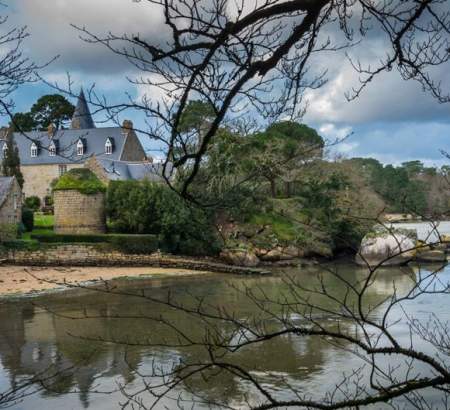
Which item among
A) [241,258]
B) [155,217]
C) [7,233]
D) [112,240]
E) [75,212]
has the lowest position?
[241,258]

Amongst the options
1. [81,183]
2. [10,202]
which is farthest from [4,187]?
[81,183]

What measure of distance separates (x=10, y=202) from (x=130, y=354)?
67.1ft

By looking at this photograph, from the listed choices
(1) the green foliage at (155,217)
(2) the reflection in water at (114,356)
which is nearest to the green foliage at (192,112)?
(2) the reflection in water at (114,356)

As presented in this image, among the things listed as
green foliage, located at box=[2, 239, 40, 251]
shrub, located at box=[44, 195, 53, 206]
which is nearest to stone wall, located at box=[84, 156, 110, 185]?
shrub, located at box=[44, 195, 53, 206]

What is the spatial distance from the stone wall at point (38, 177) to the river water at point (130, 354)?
29405mm

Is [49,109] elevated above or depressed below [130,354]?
above

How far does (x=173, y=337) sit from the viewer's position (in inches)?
450

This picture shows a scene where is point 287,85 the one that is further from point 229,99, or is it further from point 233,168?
point 233,168

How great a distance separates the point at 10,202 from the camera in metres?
28.5

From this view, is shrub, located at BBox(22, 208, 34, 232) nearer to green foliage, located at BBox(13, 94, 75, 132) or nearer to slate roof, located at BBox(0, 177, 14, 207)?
slate roof, located at BBox(0, 177, 14, 207)

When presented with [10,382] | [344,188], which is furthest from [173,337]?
[344,188]

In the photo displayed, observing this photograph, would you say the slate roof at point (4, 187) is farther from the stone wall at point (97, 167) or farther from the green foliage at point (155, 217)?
the stone wall at point (97, 167)

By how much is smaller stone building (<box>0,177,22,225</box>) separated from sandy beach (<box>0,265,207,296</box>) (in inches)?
192

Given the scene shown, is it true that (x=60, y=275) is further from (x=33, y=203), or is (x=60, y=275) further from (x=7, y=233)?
(x=33, y=203)
